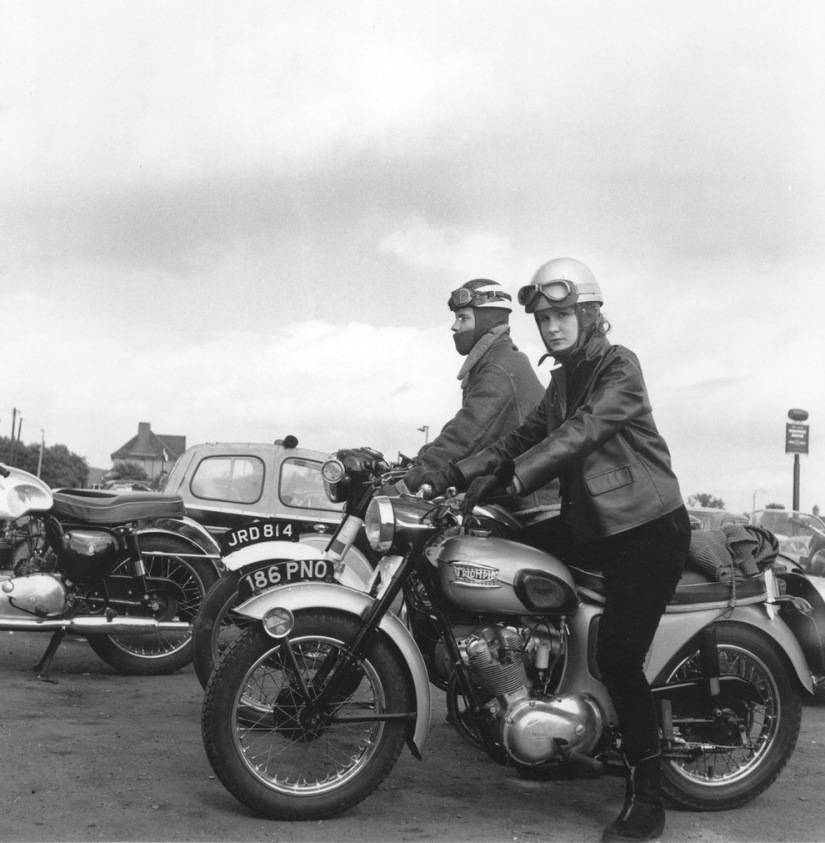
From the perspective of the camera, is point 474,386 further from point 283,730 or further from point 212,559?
point 212,559

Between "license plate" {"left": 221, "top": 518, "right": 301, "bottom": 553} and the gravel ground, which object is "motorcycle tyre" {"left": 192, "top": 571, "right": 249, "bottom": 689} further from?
"license plate" {"left": 221, "top": 518, "right": 301, "bottom": 553}

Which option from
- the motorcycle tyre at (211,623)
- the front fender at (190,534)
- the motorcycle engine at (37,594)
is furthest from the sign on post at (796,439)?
the motorcycle tyre at (211,623)

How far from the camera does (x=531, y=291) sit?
4.31m

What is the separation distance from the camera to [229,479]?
10.6 m

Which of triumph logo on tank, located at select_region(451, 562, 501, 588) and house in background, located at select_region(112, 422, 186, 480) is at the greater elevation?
triumph logo on tank, located at select_region(451, 562, 501, 588)

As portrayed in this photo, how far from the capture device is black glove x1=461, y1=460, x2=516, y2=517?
403 cm

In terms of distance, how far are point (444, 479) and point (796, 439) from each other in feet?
70.2

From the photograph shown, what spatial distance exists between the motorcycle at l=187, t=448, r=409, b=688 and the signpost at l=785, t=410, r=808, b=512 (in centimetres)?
2018

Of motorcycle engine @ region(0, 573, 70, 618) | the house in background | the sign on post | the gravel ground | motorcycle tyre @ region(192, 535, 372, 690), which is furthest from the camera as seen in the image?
the house in background

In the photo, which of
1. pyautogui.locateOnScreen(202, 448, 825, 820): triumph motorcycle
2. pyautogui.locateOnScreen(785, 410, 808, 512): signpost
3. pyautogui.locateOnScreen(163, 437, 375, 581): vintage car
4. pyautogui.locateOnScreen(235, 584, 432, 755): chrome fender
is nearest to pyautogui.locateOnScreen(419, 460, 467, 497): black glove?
pyautogui.locateOnScreen(202, 448, 825, 820): triumph motorcycle

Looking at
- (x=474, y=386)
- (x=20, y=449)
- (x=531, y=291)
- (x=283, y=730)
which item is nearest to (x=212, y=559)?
(x=474, y=386)

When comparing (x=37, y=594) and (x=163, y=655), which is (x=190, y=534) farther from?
(x=37, y=594)

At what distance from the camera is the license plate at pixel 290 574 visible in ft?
14.3

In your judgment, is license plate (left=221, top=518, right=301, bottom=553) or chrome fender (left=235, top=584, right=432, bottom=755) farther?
license plate (left=221, top=518, right=301, bottom=553)
